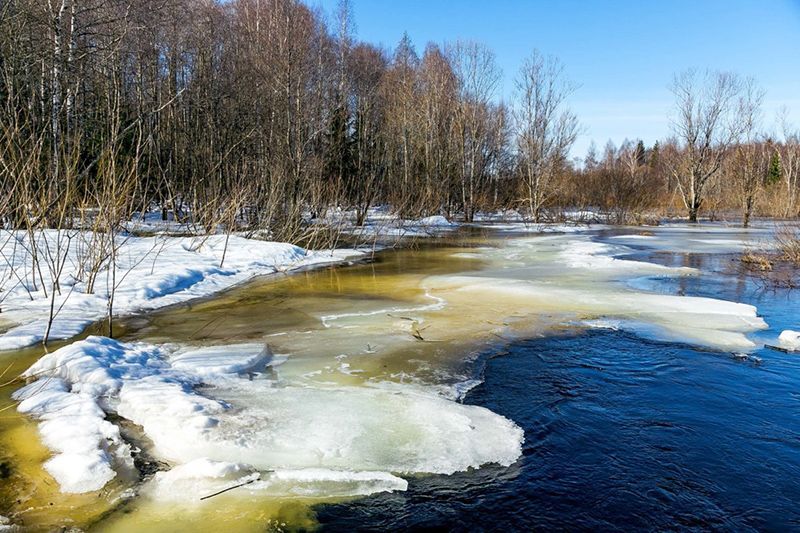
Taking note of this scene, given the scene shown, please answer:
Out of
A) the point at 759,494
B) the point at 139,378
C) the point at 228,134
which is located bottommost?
the point at 759,494

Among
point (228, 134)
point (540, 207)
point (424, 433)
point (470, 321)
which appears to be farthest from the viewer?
point (540, 207)

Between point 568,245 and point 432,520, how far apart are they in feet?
52.6

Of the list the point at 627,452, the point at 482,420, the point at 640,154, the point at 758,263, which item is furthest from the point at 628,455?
the point at 640,154

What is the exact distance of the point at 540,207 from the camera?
3114 centimetres

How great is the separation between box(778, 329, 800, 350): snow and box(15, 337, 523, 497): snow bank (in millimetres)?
4186

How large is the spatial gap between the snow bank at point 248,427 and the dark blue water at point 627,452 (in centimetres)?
25

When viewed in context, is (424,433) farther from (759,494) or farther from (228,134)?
(228,134)

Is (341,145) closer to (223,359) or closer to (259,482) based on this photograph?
(223,359)

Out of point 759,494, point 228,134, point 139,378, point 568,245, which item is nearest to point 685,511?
point 759,494

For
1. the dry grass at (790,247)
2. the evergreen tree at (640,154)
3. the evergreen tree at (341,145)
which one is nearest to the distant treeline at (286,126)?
the evergreen tree at (341,145)

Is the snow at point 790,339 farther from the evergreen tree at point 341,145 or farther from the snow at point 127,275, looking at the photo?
the evergreen tree at point 341,145

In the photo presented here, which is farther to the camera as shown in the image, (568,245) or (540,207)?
(540,207)

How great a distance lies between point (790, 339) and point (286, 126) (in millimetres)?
16693

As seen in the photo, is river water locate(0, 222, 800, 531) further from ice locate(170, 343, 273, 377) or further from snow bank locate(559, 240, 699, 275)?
snow bank locate(559, 240, 699, 275)
